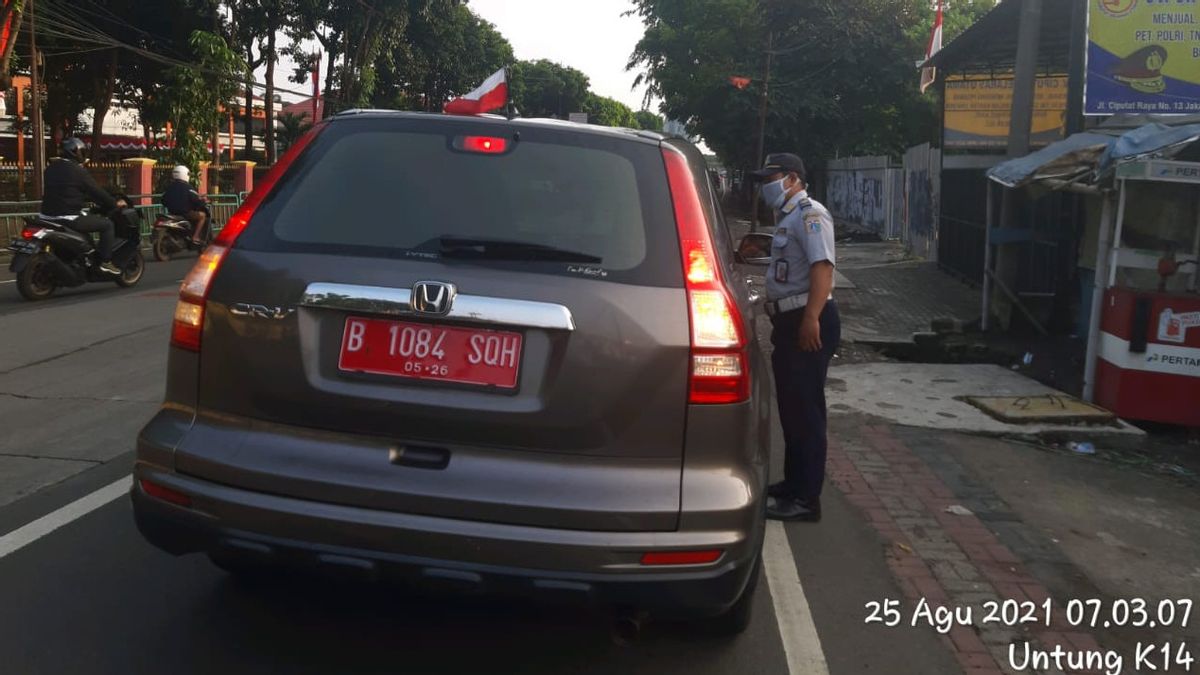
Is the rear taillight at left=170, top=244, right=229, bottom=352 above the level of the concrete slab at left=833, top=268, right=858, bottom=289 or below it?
above

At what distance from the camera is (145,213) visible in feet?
73.2

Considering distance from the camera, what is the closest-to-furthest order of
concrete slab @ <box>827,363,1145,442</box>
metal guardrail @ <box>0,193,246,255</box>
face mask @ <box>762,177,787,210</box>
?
face mask @ <box>762,177,787,210</box>
concrete slab @ <box>827,363,1145,442</box>
metal guardrail @ <box>0,193,246,255</box>

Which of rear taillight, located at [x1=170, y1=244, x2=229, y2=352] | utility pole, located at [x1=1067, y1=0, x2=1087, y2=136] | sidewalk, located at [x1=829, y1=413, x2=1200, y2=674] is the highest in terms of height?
utility pole, located at [x1=1067, y1=0, x2=1087, y2=136]

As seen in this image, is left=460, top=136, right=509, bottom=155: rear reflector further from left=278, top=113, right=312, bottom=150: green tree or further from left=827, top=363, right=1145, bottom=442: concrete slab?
left=278, top=113, right=312, bottom=150: green tree

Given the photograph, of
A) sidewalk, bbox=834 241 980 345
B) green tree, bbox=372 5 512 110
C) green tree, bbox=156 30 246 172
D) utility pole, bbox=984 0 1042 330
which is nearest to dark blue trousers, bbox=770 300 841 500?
sidewalk, bbox=834 241 980 345

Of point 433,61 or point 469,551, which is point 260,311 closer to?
point 469,551

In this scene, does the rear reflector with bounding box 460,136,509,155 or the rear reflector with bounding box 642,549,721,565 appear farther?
the rear reflector with bounding box 460,136,509,155

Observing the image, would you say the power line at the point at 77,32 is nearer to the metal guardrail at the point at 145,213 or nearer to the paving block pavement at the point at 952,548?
the metal guardrail at the point at 145,213

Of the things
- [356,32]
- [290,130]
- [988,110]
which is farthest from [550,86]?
[988,110]

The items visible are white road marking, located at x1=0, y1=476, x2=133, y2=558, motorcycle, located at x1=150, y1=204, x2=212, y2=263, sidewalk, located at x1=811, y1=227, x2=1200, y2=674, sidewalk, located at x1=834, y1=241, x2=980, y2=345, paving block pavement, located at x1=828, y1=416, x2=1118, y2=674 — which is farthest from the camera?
motorcycle, located at x1=150, y1=204, x2=212, y2=263

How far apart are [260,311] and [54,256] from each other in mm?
10162

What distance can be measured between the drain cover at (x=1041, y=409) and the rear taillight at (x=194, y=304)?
608 cm

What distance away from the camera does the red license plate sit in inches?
115

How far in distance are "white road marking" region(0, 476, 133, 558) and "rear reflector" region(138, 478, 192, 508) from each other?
153cm
